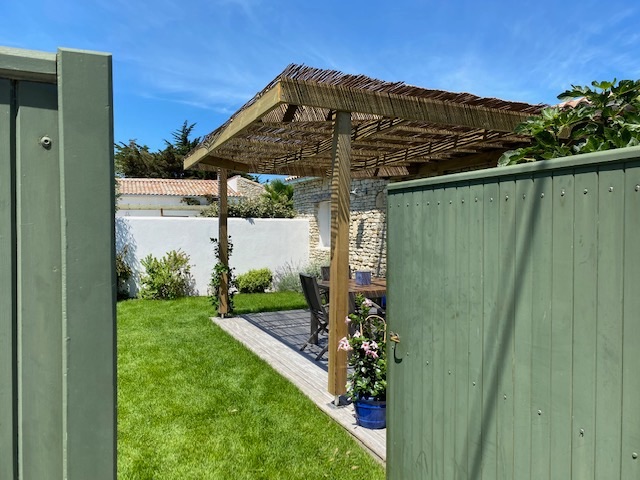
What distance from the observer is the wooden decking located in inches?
148

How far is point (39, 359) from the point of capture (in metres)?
1.06

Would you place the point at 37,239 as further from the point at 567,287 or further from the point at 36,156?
the point at 567,287

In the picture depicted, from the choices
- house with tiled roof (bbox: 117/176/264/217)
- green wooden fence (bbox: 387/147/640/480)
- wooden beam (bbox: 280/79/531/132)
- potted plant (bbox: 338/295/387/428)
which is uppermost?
house with tiled roof (bbox: 117/176/264/217)

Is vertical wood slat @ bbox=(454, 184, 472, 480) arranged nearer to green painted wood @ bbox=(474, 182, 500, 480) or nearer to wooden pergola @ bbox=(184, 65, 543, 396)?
A: green painted wood @ bbox=(474, 182, 500, 480)

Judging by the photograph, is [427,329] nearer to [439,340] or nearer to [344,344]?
[439,340]

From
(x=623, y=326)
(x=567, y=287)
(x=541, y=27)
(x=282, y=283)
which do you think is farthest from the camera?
(x=282, y=283)

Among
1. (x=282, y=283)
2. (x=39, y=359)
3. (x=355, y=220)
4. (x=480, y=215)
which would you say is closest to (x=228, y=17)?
(x=355, y=220)

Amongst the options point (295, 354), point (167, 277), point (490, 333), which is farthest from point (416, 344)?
point (167, 277)

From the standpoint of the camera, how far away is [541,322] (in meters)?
1.75

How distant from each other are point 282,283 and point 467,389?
1013cm

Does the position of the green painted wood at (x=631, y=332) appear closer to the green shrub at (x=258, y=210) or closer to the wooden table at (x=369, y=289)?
the wooden table at (x=369, y=289)

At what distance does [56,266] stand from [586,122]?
2211 millimetres

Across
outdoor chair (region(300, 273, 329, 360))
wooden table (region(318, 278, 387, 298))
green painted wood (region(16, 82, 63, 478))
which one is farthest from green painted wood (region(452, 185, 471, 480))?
wooden table (region(318, 278, 387, 298))

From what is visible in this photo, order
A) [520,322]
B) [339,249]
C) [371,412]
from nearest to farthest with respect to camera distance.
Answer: [520,322]
[371,412]
[339,249]
